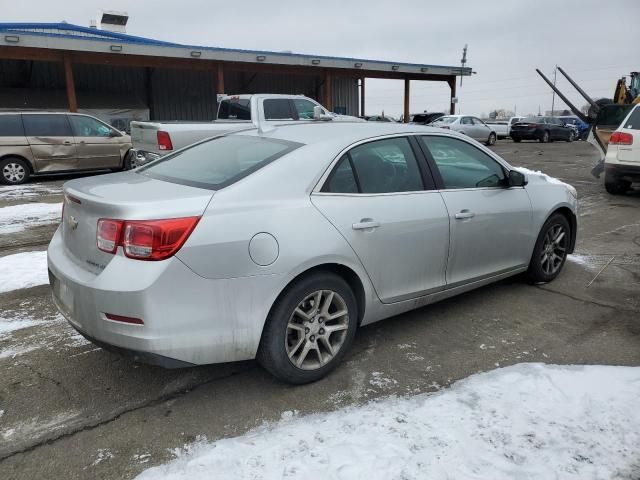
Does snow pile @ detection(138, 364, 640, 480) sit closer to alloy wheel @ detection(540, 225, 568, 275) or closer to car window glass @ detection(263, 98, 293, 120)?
alloy wheel @ detection(540, 225, 568, 275)

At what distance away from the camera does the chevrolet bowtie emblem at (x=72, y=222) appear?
117 inches

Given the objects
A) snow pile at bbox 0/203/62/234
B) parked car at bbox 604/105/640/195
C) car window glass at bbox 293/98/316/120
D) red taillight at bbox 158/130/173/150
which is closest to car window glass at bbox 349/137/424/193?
snow pile at bbox 0/203/62/234

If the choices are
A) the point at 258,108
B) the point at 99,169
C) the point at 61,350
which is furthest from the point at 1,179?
the point at 61,350

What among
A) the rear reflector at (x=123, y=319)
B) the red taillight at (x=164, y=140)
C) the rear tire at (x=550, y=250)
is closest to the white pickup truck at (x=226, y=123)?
the red taillight at (x=164, y=140)

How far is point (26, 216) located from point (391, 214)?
7076mm

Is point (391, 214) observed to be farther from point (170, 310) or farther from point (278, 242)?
point (170, 310)

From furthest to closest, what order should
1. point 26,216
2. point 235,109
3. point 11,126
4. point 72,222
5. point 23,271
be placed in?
point 11,126 → point 235,109 → point 26,216 → point 23,271 → point 72,222

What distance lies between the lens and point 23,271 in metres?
5.24

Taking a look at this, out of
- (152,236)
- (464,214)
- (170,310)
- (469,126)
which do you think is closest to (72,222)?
(152,236)

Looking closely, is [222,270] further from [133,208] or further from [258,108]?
[258,108]

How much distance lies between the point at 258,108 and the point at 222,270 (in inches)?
342

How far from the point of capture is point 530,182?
461 cm

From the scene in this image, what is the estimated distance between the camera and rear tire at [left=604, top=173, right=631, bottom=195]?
9.77m

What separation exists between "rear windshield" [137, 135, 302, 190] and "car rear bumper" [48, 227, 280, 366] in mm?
609
